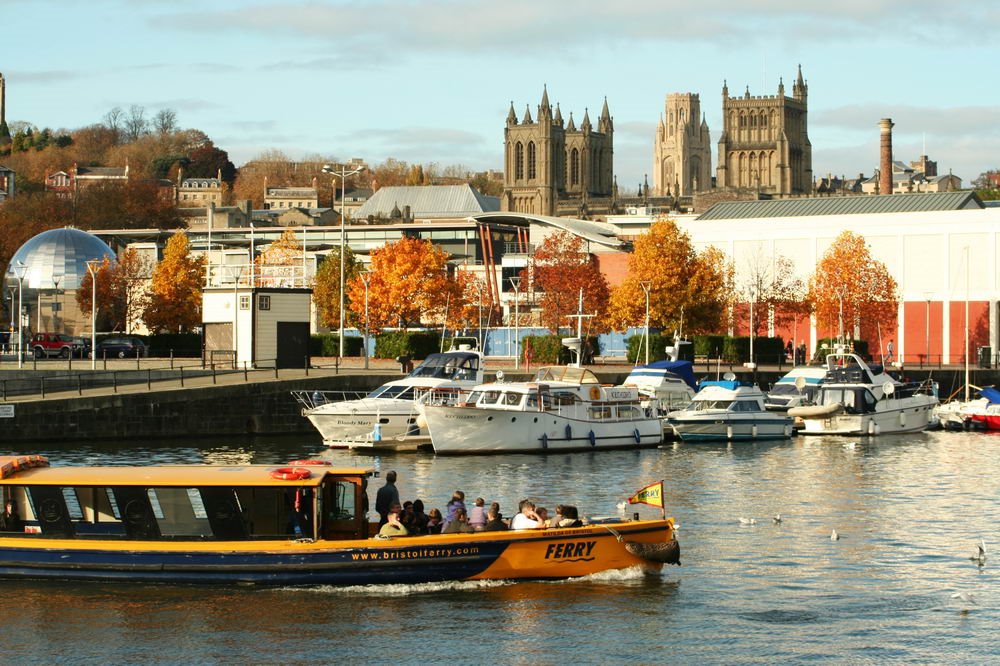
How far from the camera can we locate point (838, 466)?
61.3 m

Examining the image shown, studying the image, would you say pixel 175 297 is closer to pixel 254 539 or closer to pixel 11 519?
pixel 11 519

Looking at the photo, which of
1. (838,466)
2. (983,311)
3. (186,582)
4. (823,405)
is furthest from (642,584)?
(983,311)

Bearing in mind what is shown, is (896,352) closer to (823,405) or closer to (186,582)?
(823,405)

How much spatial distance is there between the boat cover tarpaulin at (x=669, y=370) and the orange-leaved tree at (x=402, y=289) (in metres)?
38.5

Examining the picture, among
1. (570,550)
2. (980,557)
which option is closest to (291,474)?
(570,550)

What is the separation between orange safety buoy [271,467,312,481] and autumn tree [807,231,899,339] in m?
82.4

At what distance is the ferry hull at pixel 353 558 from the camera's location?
33.6 meters

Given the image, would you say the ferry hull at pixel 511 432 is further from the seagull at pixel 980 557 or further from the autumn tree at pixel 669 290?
the autumn tree at pixel 669 290

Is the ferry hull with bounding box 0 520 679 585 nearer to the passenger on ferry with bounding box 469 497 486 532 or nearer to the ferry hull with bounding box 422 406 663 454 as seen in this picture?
the passenger on ferry with bounding box 469 497 486 532

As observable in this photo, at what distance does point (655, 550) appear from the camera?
3434 cm

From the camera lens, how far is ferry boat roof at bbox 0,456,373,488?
33812 mm

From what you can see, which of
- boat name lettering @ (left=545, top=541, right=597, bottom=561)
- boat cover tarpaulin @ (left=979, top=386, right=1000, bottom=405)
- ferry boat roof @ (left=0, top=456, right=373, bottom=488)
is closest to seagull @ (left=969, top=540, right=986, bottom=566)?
boat name lettering @ (left=545, top=541, right=597, bottom=561)

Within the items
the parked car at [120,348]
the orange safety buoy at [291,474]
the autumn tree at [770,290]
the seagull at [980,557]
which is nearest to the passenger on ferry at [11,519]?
the orange safety buoy at [291,474]

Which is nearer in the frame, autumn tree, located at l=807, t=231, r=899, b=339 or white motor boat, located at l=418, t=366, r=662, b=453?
white motor boat, located at l=418, t=366, r=662, b=453
